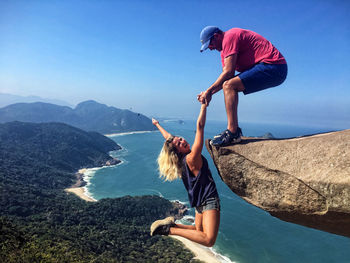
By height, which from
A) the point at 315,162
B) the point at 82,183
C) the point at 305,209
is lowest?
the point at 82,183

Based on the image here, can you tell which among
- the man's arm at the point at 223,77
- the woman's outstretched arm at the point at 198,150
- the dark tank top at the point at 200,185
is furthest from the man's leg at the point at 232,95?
the dark tank top at the point at 200,185

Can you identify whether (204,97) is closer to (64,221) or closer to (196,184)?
(196,184)

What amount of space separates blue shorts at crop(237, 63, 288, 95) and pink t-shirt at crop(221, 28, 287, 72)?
0.12 meters

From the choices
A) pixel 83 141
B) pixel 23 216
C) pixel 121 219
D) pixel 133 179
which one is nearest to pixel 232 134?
pixel 121 219

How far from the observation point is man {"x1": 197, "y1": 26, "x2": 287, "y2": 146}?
5.55 meters

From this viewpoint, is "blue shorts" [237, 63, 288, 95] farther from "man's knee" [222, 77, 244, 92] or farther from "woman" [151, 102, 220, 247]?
"woman" [151, 102, 220, 247]

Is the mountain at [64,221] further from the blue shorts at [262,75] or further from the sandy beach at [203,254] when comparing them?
the blue shorts at [262,75]

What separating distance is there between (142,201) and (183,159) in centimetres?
5854

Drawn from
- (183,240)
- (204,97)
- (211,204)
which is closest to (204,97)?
(204,97)

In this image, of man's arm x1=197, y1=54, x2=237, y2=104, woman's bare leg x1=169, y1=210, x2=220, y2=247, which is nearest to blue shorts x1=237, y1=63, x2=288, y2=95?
man's arm x1=197, y1=54, x2=237, y2=104

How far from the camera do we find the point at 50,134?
435ft

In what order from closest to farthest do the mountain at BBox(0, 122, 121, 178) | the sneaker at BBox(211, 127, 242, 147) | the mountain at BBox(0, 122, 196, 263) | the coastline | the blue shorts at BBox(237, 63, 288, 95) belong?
the blue shorts at BBox(237, 63, 288, 95), the sneaker at BBox(211, 127, 242, 147), the mountain at BBox(0, 122, 196, 263), the coastline, the mountain at BBox(0, 122, 121, 178)

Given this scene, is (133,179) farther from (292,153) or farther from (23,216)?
(292,153)

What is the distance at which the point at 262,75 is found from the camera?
567cm
